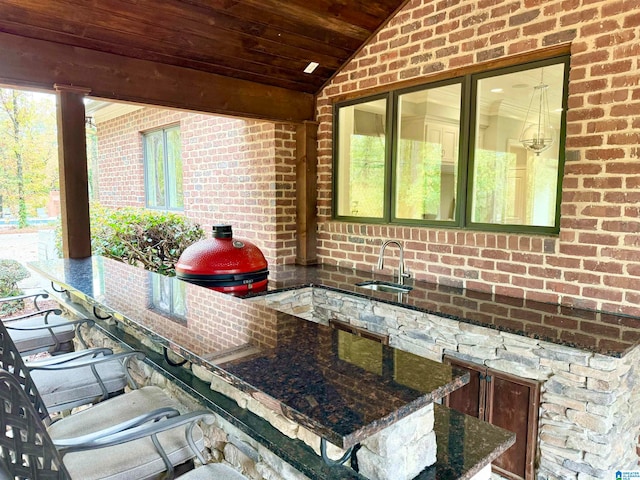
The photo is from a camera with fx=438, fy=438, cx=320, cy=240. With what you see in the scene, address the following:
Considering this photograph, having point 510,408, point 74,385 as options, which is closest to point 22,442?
point 74,385

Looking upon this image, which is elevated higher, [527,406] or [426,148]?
[426,148]

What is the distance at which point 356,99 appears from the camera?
4.12 metres

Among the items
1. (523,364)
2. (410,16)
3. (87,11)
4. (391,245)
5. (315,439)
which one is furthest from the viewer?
(391,245)

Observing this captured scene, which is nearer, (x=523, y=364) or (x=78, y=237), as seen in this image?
(x=523, y=364)

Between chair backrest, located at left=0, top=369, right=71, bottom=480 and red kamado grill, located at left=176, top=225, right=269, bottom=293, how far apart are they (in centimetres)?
220

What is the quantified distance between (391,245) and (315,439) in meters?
2.78

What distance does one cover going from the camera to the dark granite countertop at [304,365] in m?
1.01

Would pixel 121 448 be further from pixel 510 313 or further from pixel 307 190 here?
pixel 307 190

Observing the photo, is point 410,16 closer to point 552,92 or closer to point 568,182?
point 552,92

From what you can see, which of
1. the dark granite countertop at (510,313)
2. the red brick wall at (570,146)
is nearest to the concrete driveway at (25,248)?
the dark granite countertop at (510,313)

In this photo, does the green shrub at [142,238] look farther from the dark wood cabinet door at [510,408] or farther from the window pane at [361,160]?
the dark wood cabinet door at [510,408]

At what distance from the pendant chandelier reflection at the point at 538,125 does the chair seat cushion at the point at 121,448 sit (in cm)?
284

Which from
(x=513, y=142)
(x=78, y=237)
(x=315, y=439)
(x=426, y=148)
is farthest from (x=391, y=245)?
(x=315, y=439)

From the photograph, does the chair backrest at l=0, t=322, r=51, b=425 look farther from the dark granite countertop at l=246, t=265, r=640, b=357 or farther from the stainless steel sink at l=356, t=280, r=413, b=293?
the stainless steel sink at l=356, t=280, r=413, b=293
